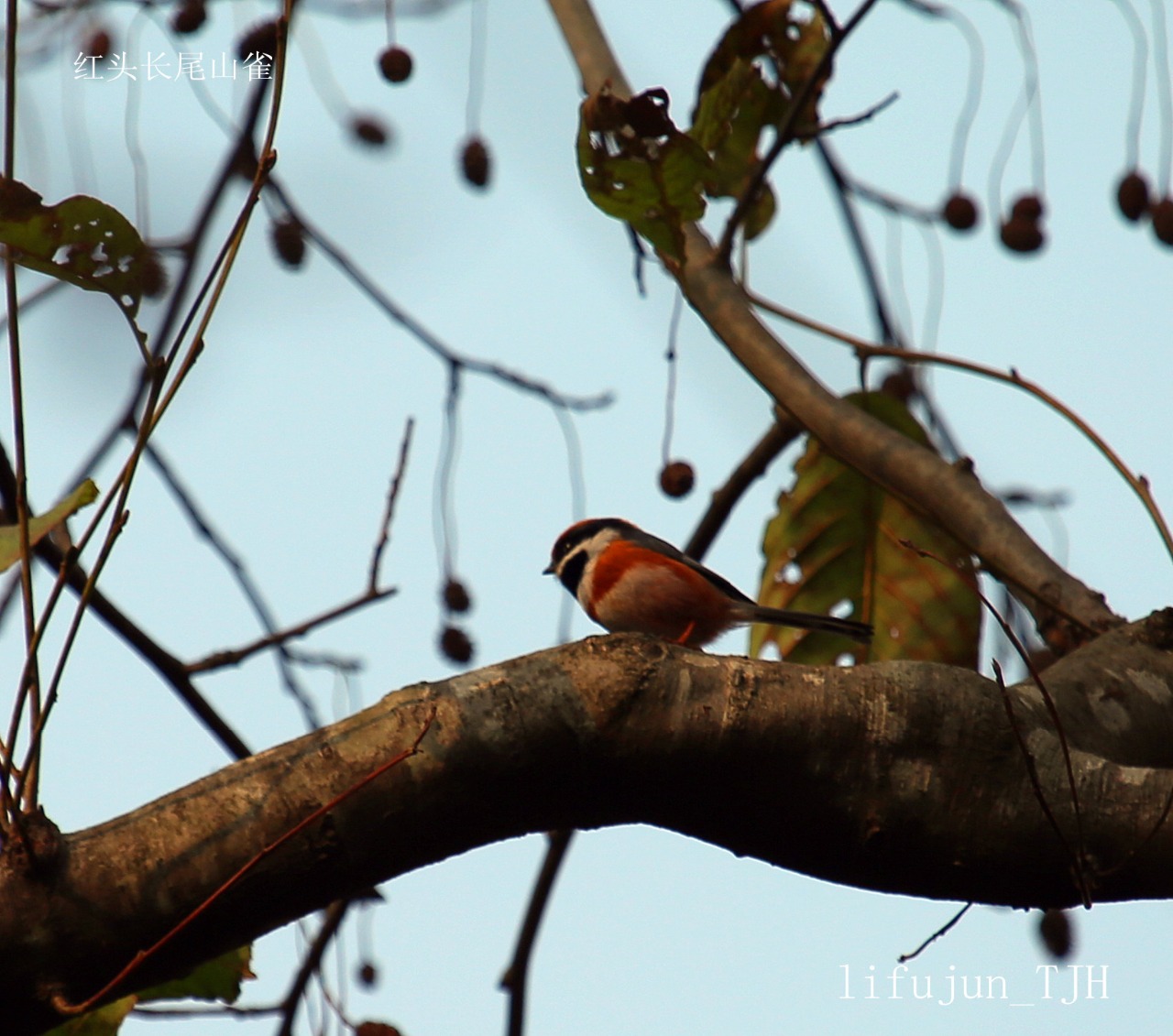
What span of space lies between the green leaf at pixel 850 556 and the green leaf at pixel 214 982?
2016mm

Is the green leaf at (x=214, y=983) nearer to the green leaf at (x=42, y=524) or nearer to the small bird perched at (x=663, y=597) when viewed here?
the green leaf at (x=42, y=524)

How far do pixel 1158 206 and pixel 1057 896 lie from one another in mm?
3121

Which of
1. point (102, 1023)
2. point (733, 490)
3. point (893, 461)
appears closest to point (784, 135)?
point (893, 461)

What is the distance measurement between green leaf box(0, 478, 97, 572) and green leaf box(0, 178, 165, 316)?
0.39m

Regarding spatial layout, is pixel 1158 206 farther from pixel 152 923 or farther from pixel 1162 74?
pixel 152 923

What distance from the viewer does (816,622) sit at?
428cm

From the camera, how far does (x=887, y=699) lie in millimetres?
2363

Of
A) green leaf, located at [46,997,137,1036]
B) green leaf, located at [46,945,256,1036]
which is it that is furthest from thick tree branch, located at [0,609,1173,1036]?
green leaf, located at [46,945,256,1036]

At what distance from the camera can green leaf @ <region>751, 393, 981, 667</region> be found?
4.24 m

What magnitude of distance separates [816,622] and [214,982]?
2.16 meters

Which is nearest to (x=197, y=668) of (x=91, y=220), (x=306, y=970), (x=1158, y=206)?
(x=306, y=970)

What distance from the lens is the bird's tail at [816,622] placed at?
4.18 metres

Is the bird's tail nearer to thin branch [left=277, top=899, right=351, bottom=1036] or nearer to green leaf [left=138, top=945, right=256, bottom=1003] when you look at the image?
thin branch [left=277, top=899, right=351, bottom=1036]

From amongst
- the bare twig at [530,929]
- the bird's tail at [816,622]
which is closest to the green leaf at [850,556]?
the bird's tail at [816,622]
